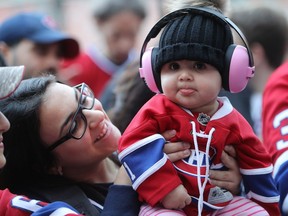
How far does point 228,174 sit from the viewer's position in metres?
2.66

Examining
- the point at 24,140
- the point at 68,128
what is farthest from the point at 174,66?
the point at 24,140

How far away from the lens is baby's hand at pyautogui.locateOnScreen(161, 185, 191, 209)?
251 cm

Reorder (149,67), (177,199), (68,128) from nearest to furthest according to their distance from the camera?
(177,199), (149,67), (68,128)

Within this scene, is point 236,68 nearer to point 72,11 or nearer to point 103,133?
point 103,133

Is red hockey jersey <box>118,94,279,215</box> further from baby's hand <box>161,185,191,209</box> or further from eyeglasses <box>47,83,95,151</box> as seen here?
eyeglasses <box>47,83,95,151</box>

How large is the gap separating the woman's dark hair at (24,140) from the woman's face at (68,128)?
0.03 m

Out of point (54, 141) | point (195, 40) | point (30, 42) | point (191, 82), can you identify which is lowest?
point (30, 42)

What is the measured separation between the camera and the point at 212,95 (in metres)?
2.56

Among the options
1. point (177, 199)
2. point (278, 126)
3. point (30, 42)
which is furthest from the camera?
point (30, 42)

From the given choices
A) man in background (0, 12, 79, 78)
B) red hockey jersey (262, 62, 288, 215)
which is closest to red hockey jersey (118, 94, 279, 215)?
red hockey jersey (262, 62, 288, 215)

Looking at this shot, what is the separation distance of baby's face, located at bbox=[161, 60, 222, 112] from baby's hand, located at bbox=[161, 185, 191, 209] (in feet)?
0.95

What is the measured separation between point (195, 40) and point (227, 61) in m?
0.13

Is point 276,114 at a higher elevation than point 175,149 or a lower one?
lower

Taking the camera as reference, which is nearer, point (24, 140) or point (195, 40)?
point (195, 40)
